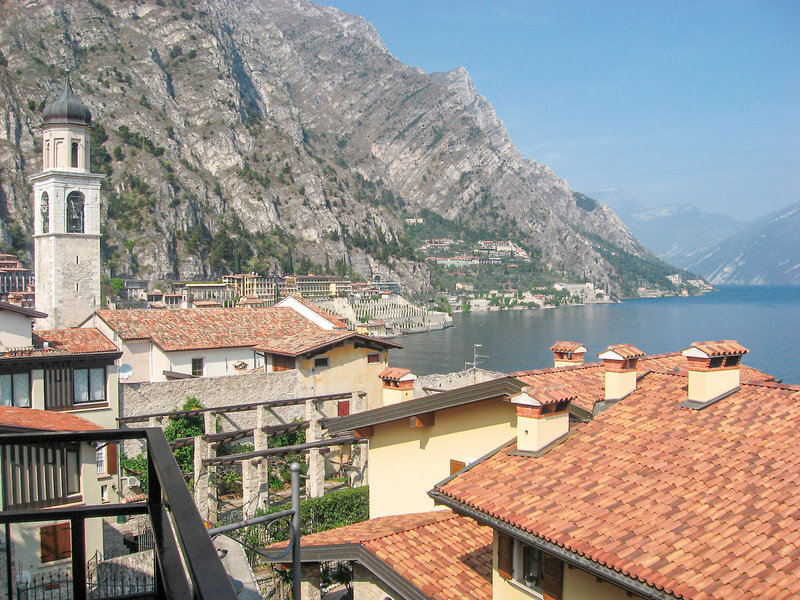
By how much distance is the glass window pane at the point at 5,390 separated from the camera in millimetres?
20453

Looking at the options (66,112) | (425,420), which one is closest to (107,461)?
(425,420)

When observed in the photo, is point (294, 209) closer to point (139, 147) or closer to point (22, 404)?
point (139, 147)

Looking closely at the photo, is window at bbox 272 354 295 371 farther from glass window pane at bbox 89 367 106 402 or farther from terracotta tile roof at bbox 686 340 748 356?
terracotta tile roof at bbox 686 340 748 356

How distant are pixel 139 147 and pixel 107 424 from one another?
5339 inches

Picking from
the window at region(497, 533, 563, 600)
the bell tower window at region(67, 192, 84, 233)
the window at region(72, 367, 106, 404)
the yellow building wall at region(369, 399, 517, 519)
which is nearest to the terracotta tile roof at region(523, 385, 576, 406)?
the window at region(497, 533, 563, 600)

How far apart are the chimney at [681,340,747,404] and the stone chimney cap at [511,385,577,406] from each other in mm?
1829

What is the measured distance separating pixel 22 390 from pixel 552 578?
750 inches

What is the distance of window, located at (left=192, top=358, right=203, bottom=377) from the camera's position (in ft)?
99.3

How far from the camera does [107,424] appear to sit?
22672 millimetres

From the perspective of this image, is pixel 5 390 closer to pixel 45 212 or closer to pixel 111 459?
pixel 111 459

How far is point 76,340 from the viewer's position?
26.4 meters

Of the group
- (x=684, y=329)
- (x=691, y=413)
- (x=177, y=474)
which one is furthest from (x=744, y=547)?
(x=684, y=329)

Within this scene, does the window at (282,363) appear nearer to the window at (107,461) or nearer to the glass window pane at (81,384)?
the glass window pane at (81,384)

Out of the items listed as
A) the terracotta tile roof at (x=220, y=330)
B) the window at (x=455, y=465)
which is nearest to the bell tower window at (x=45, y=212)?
the terracotta tile roof at (x=220, y=330)
